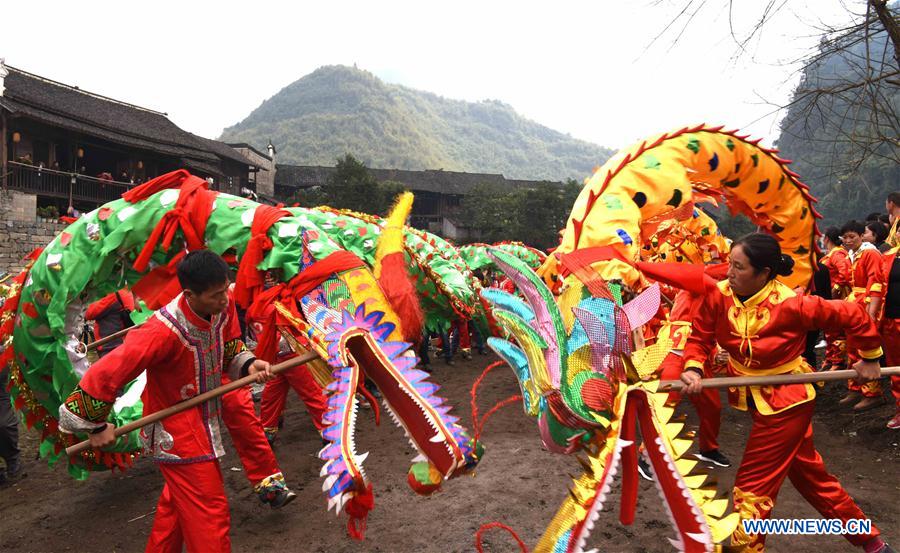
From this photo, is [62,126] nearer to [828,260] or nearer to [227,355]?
[227,355]

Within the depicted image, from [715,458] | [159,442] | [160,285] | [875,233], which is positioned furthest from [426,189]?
[159,442]

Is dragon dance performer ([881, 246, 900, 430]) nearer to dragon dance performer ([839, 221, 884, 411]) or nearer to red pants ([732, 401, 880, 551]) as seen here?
dragon dance performer ([839, 221, 884, 411])

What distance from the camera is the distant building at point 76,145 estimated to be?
50.6 ft

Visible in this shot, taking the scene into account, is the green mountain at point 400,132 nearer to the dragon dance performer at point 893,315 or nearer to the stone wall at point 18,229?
the stone wall at point 18,229

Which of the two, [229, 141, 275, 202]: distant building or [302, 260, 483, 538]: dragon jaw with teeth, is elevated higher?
[229, 141, 275, 202]: distant building

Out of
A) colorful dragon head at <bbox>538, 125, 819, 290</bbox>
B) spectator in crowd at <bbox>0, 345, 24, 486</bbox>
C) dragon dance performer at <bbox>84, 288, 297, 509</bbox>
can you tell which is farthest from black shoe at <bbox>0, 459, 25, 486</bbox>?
colorful dragon head at <bbox>538, 125, 819, 290</bbox>

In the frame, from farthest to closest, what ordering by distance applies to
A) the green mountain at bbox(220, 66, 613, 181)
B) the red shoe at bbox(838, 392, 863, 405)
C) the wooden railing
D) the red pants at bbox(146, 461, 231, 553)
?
the green mountain at bbox(220, 66, 613, 181) < the wooden railing < the red shoe at bbox(838, 392, 863, 405) < the red pants at bbox(146, 461, 231, 553)

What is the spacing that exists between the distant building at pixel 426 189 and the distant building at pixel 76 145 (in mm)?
9453

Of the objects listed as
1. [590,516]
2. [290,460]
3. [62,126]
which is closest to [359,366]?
[590,516]

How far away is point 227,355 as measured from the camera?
→ 2.91 metres

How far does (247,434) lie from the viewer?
348cm

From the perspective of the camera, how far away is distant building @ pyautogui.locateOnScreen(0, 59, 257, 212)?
15.4 metres

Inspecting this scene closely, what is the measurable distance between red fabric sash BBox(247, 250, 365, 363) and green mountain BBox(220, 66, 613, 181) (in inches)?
2569

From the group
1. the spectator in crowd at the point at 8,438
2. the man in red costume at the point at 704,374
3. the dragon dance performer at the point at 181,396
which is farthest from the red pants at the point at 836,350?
the spectator in crowd at the point at 8,438
